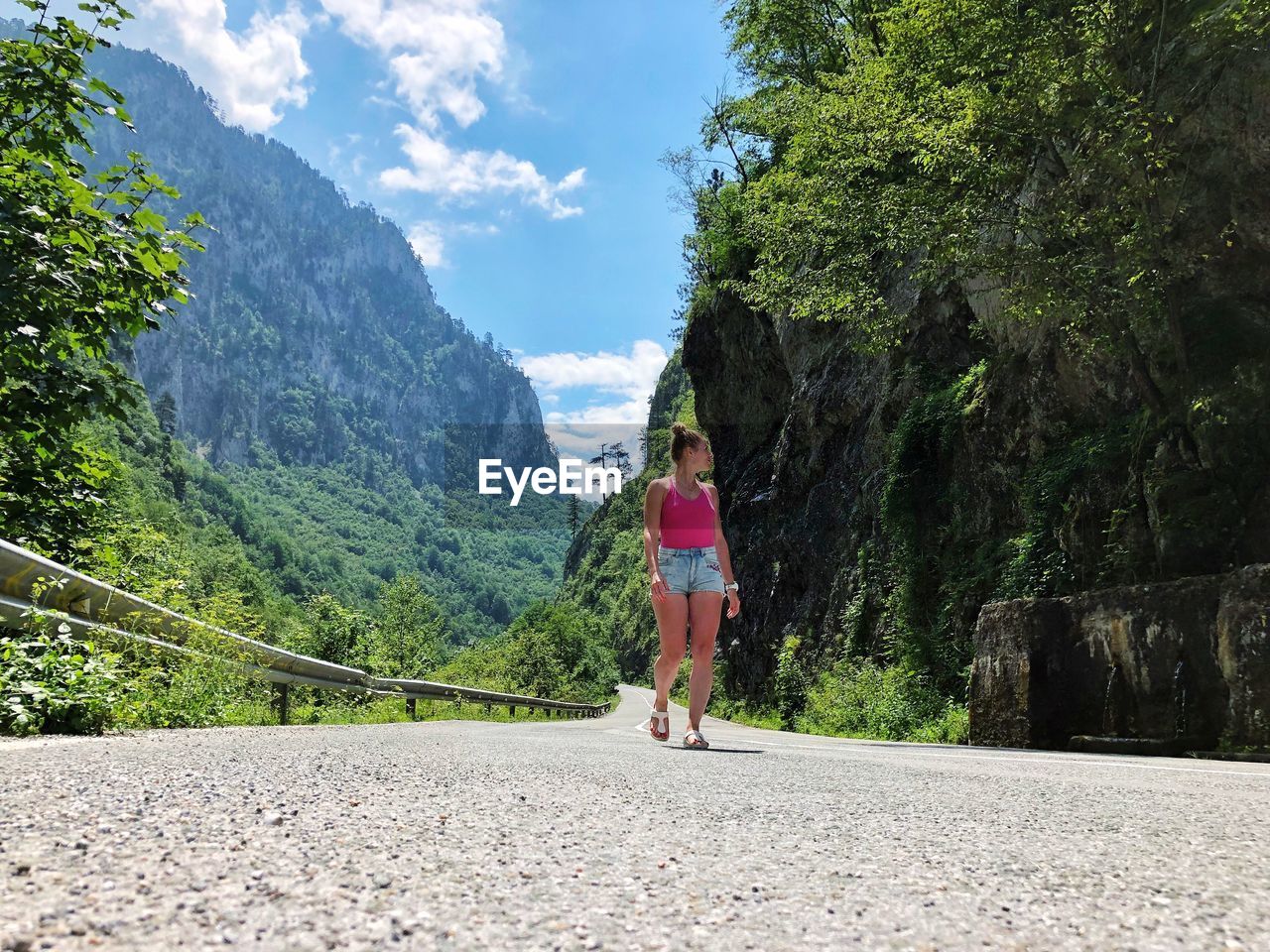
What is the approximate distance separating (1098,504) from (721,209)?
26.5m

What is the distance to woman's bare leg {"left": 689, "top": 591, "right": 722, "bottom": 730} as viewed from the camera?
6.42 meters

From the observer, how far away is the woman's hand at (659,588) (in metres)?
6.36

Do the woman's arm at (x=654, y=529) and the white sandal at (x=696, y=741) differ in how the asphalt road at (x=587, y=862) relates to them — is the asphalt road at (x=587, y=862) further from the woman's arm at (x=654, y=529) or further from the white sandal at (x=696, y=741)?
the white sandal at (x=696, y=741)

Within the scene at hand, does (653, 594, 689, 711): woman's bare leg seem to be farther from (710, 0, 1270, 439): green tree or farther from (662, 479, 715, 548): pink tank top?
(710, 0, 1270, 439): green tree

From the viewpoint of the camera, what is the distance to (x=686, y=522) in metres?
6.49

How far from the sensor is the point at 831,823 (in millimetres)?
2648

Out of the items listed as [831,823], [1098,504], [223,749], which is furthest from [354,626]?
[831,823]

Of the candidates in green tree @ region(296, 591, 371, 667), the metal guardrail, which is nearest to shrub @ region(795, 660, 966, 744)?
the metal guardrail

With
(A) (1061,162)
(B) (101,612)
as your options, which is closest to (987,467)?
(A) (1061,162)

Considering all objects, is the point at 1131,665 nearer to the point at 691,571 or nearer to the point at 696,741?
the point at 696,741

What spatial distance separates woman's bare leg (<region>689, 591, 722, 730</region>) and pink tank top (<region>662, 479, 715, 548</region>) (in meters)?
0.40

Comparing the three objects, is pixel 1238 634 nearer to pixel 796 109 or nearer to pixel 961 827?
pixel 961 827

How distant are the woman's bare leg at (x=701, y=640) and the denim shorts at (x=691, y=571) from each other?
2.5 inches

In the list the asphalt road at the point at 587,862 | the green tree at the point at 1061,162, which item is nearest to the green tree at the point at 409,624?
the green tree at the point at 1061,162
